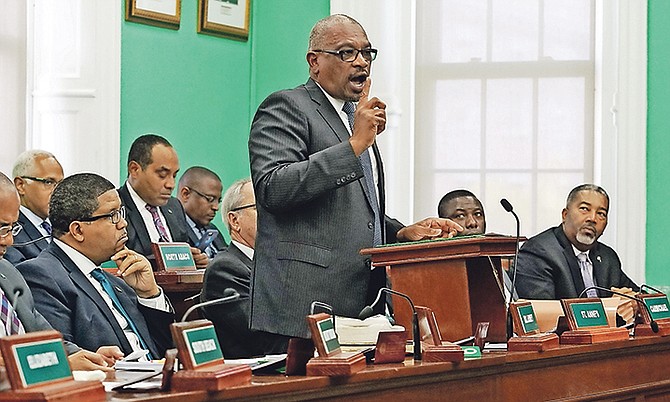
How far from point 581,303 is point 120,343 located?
4.35 ft

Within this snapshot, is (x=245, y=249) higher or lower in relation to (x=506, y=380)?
→ higher

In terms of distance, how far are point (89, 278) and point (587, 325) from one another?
1452mm

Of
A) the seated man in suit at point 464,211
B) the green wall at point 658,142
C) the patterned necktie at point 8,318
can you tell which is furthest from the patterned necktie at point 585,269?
the patterned necktie at point 8,318

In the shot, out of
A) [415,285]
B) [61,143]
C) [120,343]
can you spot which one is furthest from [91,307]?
[61,143]

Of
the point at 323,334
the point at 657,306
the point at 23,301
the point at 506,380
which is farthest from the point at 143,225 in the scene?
the point at 323,334

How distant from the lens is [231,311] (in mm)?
4168

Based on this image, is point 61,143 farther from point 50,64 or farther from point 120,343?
point 120,343

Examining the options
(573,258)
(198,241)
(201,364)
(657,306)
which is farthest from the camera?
(198,241)

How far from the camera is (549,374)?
3.10m

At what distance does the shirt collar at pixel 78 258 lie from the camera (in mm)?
3727

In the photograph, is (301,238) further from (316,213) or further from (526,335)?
(526,335)

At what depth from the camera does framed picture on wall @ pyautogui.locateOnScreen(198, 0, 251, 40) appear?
21.8ft

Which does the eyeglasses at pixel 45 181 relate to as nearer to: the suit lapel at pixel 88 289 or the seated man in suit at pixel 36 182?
the seated man in suit at pixel 36 182

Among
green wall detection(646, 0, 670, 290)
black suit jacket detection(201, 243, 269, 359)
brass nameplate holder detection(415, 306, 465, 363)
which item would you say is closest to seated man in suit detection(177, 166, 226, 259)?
black suit jacket detection(201, 243, 269, 359)
